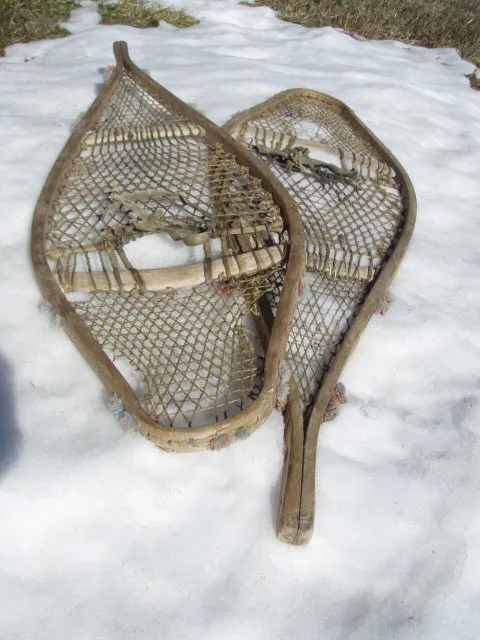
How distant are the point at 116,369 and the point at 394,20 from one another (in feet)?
17.6

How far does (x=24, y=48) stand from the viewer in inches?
156

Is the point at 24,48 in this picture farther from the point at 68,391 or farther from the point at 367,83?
the point at 68,391

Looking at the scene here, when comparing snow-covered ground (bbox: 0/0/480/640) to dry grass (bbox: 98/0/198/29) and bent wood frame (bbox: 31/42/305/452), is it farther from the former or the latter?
dry grass (bbox: 98/0/198/29)

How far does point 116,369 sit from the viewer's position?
1.57 meters

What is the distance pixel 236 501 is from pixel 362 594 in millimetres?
430

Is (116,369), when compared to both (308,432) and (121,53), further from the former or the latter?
(121,53)

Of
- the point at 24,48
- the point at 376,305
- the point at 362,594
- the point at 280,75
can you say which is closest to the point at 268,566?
the point at 362,594

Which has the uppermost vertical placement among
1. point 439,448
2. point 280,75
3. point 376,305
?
point 280,75

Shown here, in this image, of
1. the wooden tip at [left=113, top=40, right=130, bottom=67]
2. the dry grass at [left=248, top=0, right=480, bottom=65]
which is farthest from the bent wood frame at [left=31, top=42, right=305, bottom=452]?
the dry grass at [left=248, top=0, right=480, bottom=65]

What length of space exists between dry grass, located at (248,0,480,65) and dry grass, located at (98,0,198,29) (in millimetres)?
911

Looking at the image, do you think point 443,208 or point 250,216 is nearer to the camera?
point 250,216

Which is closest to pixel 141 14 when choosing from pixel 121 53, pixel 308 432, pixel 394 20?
pixel 121 53

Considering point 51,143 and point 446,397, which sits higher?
point 51,143

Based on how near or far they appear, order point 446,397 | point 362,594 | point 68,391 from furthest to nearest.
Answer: point 446,397, point 68,391, point 362,594
